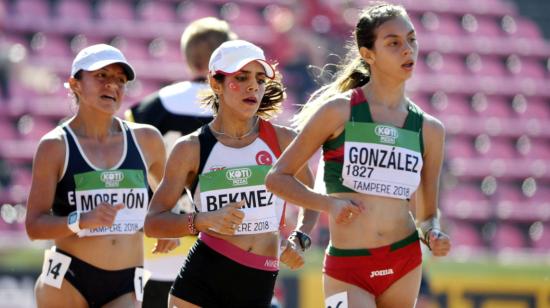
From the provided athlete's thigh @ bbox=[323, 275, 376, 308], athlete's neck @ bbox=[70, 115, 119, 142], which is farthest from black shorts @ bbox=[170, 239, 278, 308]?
athlete's neck @ bbox=[70, 115, 119, 142]

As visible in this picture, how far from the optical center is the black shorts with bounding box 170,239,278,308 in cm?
493

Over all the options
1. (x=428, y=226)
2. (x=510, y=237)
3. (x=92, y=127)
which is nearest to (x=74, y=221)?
(x=92, y=127)

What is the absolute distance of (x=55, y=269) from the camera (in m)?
5.27

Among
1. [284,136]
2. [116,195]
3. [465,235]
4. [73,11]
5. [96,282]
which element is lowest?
[465,235]

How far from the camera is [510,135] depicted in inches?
625

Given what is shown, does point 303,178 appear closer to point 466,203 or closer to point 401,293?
point 401,293

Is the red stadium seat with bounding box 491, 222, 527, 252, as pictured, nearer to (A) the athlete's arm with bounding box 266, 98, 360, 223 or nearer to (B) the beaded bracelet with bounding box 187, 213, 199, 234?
(A) the athlete's arm with bounding box 266, 98, 360, 223

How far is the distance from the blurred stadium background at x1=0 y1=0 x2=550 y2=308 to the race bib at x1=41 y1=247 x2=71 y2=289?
197 inches

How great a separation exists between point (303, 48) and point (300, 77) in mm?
367

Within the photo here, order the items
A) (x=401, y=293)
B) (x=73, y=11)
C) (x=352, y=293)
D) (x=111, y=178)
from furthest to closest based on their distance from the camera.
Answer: (x=73, y=11) → (x=111, y=178) → (x=401, y=293) → (x=352, y=293)

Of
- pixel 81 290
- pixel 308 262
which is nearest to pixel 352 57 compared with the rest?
pixel 81 290

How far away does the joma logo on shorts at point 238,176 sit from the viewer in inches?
197

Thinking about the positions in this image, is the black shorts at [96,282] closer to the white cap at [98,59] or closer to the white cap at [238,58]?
the white cap at [98,59]

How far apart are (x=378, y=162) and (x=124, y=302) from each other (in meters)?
1.43
